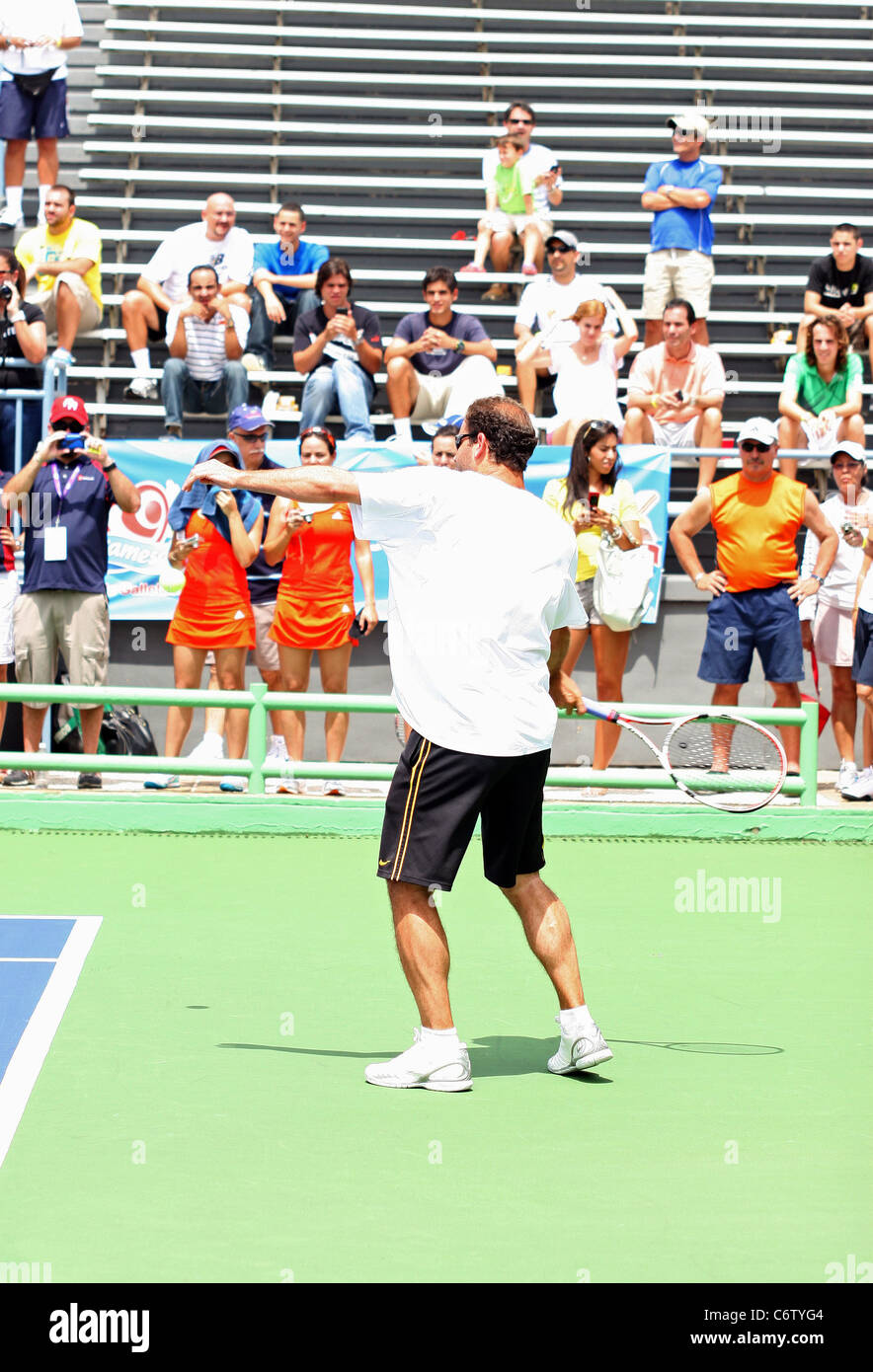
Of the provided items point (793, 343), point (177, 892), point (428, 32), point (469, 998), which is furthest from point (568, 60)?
point (469, 998)

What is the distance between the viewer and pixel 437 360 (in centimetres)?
1459

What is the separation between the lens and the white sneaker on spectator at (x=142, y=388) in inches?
614

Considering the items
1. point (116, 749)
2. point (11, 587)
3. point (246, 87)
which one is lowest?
point (116, 749)

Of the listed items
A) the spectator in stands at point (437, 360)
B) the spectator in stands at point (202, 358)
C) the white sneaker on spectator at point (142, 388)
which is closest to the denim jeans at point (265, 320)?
the spectator in stands at point (202, 358)

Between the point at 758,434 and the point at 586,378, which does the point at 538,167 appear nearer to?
the point at 586,378

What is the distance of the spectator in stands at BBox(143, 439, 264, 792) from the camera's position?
11.8 meters

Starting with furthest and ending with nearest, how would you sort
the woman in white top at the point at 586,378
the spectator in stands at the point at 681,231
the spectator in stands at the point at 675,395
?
the spectator in stands at the point at 681,231
the spectator in stands at the point at 675,395
the woman in white top at the point at 586,378

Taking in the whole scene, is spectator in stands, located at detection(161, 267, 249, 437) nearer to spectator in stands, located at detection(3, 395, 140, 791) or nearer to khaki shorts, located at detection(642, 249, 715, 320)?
spectator in stands, located at detection(3, 395, 140, 791)

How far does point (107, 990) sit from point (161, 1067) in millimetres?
1088

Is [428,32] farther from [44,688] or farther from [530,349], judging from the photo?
[44,688]

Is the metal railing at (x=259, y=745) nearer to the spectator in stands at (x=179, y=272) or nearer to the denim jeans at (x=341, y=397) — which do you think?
the denim jeans at (x=341, y=397)

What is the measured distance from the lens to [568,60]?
20859mm

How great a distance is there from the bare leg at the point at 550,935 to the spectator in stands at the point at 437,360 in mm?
8766

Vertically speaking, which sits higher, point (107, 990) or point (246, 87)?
point (246, 87)
